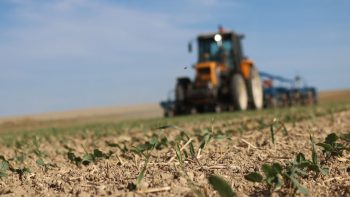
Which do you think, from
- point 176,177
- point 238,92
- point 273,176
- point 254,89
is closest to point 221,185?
point 273,176

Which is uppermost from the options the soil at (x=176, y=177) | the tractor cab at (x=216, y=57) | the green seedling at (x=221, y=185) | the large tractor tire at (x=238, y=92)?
the tractor cab at (x=216, y=57)

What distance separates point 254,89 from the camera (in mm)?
21188

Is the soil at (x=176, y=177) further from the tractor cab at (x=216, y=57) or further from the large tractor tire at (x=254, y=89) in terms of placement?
the large tractor tire at (x=254, y=89)

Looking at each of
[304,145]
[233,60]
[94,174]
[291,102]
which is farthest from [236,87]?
[94,174]

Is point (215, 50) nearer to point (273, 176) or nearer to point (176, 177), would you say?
point (176, 177)

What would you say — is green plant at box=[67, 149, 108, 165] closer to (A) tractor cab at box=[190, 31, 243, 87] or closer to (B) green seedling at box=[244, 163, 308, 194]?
(B) green seedling at box=[244, 163, 308, 194]

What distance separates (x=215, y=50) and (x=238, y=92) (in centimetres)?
155

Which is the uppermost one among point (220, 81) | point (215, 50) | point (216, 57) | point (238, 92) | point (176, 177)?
point (215, 50)

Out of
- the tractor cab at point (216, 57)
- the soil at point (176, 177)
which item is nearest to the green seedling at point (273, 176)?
the soil at point (176, 177)

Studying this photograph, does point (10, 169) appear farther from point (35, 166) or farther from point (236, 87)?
point (236, 87)

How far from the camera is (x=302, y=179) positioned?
3045 millimetres

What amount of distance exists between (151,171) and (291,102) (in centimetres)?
2424

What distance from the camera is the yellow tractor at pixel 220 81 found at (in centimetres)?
1980

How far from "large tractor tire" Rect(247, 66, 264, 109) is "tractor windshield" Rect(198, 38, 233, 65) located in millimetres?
1115
